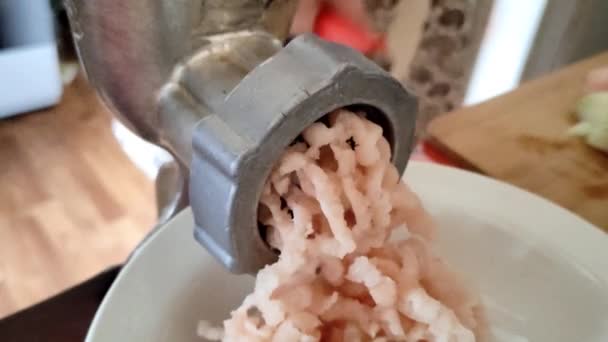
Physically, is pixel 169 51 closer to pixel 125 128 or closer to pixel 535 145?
pixel 125 128

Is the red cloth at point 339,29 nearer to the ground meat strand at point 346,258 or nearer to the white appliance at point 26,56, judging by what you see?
the ground meat strand at point 346,258

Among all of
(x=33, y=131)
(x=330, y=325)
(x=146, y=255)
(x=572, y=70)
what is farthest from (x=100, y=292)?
(x=33, y=131)

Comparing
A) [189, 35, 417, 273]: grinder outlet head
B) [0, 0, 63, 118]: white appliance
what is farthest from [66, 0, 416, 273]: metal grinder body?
[0, 0, 63, 118]: white appliance

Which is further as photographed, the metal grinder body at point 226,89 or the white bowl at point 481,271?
the white bowl at point 481,271

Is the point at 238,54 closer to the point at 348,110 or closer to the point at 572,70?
the point at 348,110

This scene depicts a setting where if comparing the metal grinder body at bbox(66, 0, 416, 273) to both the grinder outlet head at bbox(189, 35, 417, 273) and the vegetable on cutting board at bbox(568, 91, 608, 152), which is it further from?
the vegetable on cutting board at bbox(568, 91, 608, 152)

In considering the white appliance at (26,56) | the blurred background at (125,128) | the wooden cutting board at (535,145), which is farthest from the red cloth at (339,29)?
the white appliance at (26,56)
